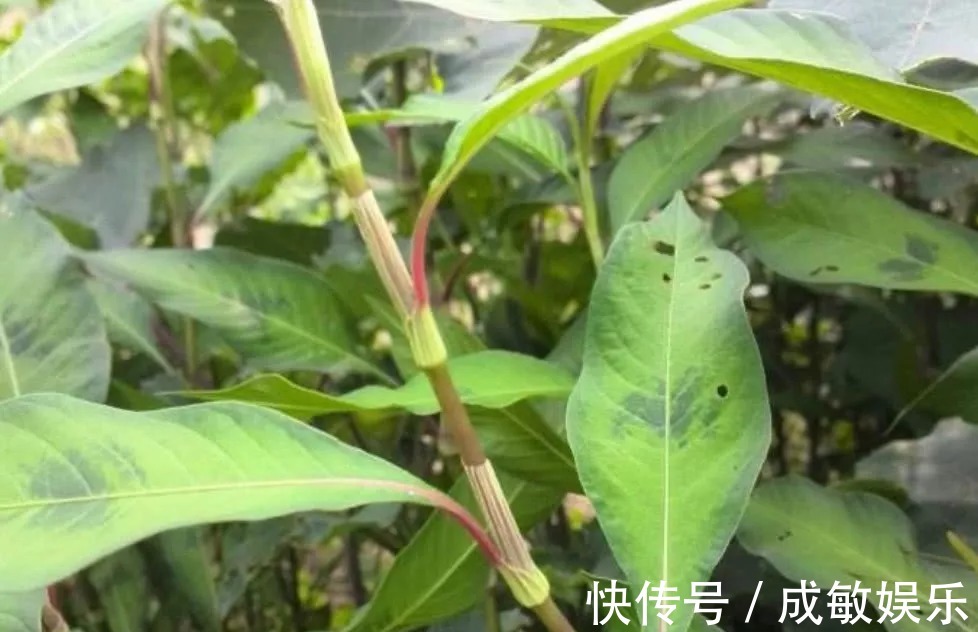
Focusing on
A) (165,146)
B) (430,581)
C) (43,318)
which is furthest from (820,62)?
(165,146)

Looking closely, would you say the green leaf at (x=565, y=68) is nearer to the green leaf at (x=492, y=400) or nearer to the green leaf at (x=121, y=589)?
the green leaf at (x=492, y=400)

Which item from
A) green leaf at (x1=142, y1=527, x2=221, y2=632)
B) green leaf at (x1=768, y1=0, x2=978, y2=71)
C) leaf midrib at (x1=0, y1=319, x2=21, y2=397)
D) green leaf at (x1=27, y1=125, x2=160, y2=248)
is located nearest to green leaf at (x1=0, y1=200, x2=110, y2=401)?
leaf midrib at (x1=0, y1=319, x2=21, y2=397)

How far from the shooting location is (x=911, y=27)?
40 centimetres

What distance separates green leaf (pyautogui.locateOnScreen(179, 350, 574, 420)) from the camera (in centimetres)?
44

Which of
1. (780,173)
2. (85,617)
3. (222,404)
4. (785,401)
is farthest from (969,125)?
(85,617)

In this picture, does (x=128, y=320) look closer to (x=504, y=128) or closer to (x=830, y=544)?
(x=504, y=128)

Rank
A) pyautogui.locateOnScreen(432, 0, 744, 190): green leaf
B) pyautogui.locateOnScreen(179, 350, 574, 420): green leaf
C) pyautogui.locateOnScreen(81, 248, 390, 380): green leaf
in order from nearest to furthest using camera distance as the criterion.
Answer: pyautogui.locateOnScreen(432, 0, 744, 190): green leaf
pyautogui.locateOnScreen(179, 350, 574, 420): green leaf
pyautogui.locateOnScreen(81, 248, 390, 380): green leaf

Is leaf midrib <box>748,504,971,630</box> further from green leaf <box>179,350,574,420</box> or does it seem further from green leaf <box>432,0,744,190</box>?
green leaf <box>432,0,744,190</box>

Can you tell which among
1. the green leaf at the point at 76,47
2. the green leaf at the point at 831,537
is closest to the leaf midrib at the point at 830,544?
the green leaf at the point at 831,537

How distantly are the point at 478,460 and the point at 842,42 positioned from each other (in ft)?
0.62

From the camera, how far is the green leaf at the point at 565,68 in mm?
335

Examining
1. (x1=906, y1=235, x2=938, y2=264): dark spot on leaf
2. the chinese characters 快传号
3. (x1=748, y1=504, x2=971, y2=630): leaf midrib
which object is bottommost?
the chinese characters 快传号

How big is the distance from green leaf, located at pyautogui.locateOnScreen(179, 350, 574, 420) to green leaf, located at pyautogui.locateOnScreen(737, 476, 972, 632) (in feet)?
0.32

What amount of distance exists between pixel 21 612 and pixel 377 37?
36 centimetres
